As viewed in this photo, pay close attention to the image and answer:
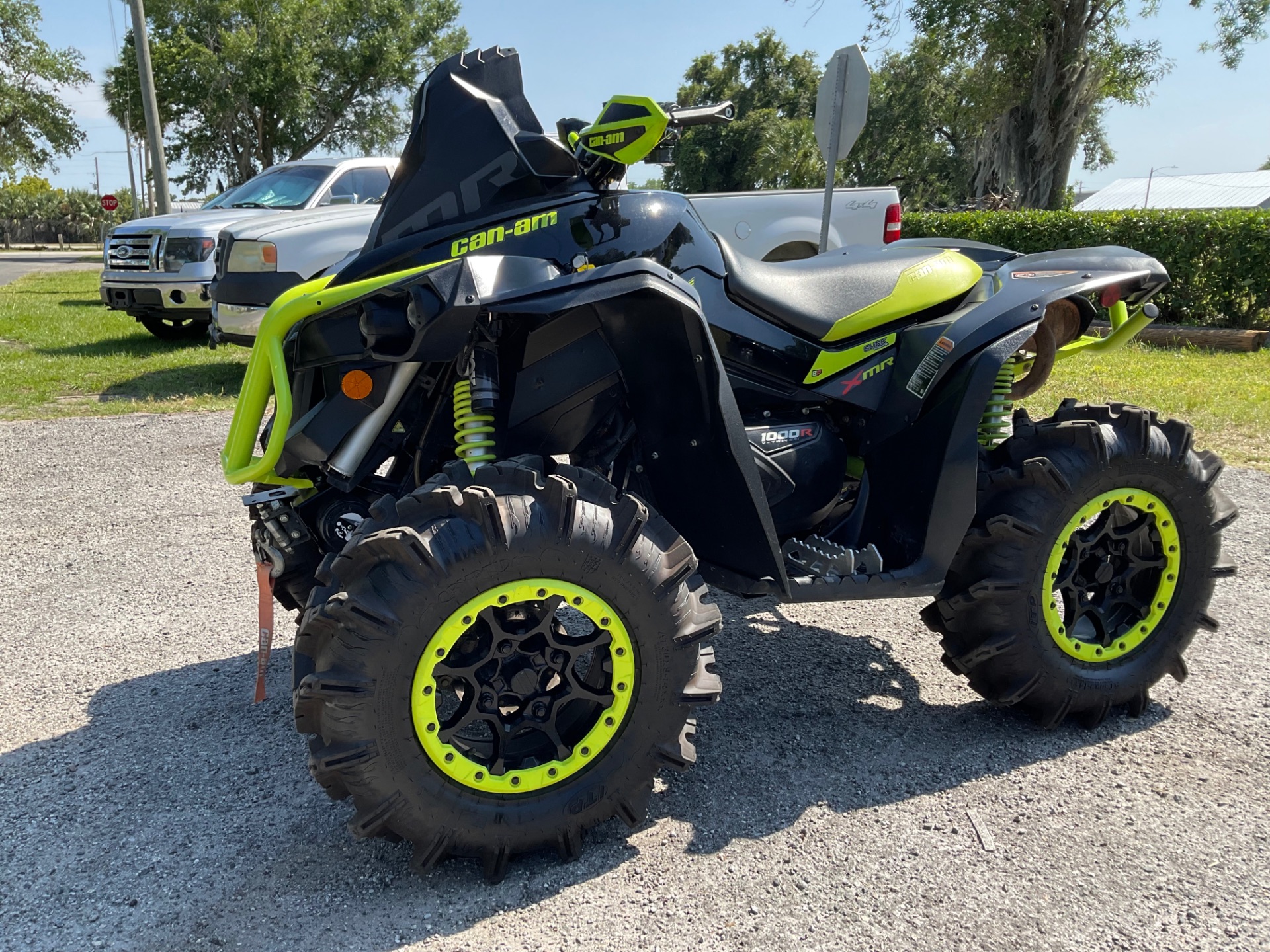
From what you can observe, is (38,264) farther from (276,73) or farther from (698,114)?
(698,114)

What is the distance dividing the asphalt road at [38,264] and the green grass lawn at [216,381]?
14993mm

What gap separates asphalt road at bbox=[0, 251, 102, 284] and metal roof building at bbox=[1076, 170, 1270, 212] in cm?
4110

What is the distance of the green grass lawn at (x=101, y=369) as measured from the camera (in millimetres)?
8711

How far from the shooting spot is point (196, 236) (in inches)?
A: 422

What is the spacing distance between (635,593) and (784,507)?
97 cm

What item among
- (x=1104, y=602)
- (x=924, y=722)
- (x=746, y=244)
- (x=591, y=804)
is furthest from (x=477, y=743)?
(x=746, y=244)

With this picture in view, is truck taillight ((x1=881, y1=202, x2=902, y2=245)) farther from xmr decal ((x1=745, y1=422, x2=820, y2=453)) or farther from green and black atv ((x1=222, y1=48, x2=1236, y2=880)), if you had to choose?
xmr decal ((x1=745, y1=422, x2=820, y2=453))

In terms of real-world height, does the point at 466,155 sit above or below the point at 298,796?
above

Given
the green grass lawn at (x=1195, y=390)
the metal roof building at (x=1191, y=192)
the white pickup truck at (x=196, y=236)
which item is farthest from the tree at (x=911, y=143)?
the white pickup truck at (x=196, y=236)

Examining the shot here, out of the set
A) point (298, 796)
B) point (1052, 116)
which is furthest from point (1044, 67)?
point (298, 796)

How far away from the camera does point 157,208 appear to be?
17750 millimetres

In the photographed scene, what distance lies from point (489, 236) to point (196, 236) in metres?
9.46

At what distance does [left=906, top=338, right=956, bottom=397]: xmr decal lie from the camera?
314cm

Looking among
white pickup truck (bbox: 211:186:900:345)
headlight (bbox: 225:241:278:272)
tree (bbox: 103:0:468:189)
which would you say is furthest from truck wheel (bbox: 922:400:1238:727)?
tree (bbox: 103:0:468:189)
